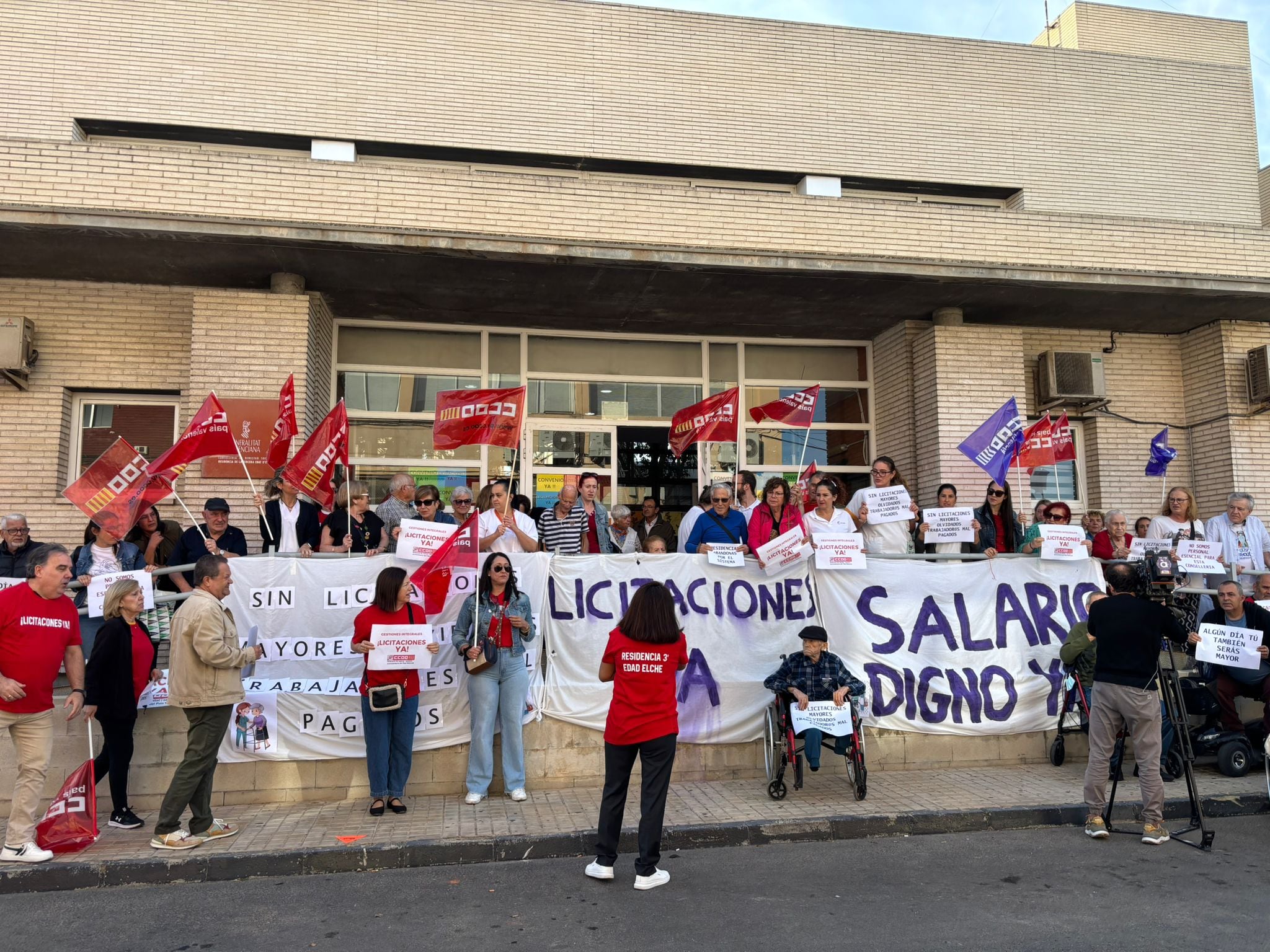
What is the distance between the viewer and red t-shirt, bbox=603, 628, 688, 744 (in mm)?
5656

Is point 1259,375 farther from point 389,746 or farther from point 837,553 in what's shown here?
point 389,746

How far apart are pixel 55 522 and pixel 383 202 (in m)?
5.09

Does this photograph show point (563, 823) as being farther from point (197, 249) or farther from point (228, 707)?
point (197, 249)

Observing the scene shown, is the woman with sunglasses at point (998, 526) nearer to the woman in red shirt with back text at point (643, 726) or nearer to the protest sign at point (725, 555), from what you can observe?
the protest sign at point (725, 555)

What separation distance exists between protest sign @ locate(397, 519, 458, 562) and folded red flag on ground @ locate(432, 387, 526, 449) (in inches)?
46.0

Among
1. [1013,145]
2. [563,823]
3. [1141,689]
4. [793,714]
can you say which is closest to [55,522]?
[563,823]

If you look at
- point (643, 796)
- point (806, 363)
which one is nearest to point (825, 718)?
point (643, 796)

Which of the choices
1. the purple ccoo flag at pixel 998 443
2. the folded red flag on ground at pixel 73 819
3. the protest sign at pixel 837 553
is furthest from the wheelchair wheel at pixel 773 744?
the folded red flag on ground at pixel 73 819

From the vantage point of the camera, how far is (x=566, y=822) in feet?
22.3

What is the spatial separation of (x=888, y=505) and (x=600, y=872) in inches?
198

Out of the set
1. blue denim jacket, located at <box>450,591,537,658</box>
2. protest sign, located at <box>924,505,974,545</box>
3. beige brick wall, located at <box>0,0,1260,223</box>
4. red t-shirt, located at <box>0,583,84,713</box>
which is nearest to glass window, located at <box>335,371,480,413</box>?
beige brick wall, located at <box>0,0,1260,223</box>

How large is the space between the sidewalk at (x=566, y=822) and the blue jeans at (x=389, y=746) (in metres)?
0.24

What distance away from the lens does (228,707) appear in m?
6.52

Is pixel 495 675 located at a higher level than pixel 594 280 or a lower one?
lower
